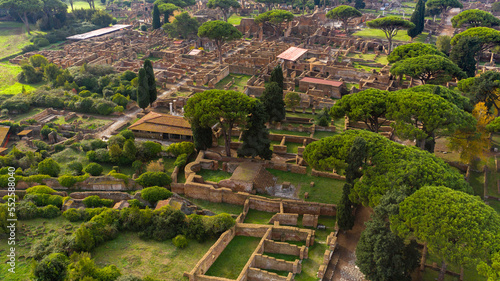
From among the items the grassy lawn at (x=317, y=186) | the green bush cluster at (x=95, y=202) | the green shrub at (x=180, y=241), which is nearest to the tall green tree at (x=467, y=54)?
the grassy lawn at (x=317, y=186)

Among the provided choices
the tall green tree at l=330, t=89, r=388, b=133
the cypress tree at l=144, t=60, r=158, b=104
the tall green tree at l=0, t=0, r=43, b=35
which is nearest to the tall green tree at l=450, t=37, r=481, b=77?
the tall green tree at l=330, t=89, r=388, b=133

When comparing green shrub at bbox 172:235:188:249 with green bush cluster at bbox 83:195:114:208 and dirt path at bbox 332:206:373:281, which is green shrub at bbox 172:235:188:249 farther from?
dirt path at bbox 332:206:373:281

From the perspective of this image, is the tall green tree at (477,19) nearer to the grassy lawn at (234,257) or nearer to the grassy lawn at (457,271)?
the grassy lawn at (457,271)

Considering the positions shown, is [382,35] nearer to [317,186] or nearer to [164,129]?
[164,129]

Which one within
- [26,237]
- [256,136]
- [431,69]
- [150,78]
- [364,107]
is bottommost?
[26,237]

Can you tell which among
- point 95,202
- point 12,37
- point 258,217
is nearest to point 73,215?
point 95,202

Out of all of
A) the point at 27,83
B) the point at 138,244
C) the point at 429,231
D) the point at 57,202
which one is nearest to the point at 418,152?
the point at 429,231

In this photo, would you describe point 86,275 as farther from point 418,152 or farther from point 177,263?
point 418,152
